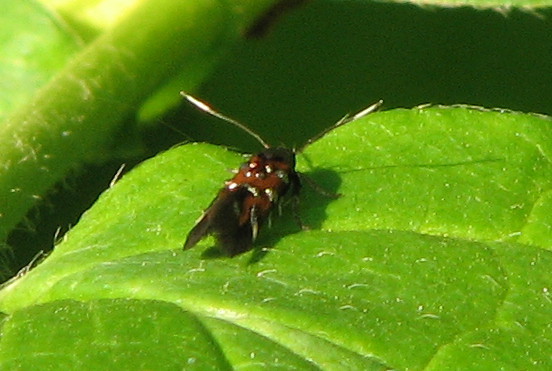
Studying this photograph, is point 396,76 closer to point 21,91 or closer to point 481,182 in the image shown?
point 21,91

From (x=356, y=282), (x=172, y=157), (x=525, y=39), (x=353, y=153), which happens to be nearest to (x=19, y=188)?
(x=172, y=157)

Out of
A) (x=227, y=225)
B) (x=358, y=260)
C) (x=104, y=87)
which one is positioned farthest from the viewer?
(x=104, y=87)

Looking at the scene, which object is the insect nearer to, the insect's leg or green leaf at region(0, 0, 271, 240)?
the insect's leg

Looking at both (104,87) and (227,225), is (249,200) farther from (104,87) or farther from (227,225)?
(104,87)

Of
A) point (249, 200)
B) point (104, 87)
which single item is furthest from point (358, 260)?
point (104, 87)

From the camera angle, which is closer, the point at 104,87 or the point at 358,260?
the point at 358,260

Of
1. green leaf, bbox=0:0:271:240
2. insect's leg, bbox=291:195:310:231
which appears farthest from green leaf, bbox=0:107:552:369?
green leaf, bbox=0:0:271:240

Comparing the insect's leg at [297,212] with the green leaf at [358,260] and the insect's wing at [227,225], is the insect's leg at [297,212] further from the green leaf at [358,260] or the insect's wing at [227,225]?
the insect's wing at [227,225]

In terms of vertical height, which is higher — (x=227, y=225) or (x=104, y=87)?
(x=104, y=87)
